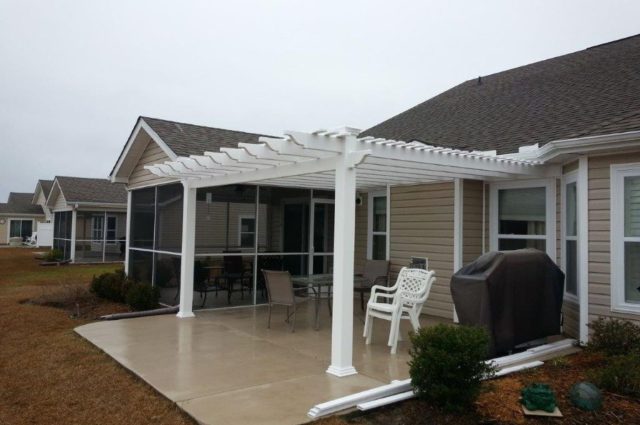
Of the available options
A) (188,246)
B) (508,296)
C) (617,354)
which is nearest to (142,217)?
(188,246)

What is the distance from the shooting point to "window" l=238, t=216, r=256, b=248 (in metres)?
8.92

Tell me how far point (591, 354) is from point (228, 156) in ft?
15.2

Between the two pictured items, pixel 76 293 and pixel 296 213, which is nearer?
pixel 296 213

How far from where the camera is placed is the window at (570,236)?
20.4 feet

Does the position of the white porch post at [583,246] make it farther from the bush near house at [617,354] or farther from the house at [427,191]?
the bush near house at [617,354]

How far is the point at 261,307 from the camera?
9.01m

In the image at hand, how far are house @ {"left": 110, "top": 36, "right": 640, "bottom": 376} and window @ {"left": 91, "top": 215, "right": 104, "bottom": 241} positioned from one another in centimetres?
1101

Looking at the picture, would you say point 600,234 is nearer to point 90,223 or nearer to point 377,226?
point 377,226

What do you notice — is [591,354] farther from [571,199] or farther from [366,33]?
[366,33]

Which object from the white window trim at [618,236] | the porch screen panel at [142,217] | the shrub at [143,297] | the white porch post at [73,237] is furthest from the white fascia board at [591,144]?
the white porch post at [73,237]

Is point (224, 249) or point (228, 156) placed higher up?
point (228, 156)

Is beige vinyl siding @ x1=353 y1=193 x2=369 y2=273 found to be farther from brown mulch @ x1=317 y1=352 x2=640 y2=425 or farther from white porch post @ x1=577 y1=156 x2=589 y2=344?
brown mulch @ x1=317 y1=352 x2=640 y2=425

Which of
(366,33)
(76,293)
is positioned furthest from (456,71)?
(76,293)

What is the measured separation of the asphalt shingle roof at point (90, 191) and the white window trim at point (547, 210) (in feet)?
56.2
